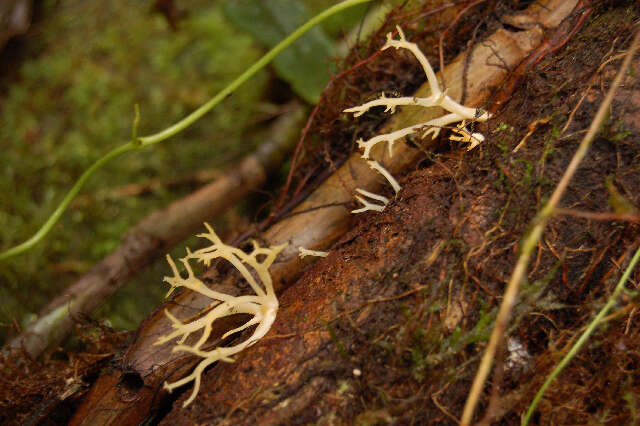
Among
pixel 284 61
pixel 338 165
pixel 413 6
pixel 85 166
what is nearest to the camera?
pixel 338 165

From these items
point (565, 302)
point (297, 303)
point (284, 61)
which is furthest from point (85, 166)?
point (565, 302)

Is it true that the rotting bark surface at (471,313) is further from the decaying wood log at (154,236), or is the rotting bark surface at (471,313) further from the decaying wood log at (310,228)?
the decaying wood log at (154,236)

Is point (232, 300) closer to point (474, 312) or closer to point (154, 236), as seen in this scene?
point (474, 312)

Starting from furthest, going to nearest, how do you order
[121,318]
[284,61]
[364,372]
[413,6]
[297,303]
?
[284,61], [121,318], [413,6], [297,303], [364,372]

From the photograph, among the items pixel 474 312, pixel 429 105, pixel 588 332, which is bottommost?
pixel 588 332

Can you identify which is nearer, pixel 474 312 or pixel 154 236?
pixel 474 312

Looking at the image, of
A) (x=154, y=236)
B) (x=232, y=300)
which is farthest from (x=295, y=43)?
(x=232, y=300)

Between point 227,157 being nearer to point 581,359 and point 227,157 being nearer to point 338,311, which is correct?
point 338,311

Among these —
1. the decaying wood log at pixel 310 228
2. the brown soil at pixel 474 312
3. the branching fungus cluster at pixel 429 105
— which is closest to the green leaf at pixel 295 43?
the decaying wood log at pixel 310 228

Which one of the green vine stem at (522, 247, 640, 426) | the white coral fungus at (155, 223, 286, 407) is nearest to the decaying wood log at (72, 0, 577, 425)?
the white coral fungus at (155, 223, 286, 407)
